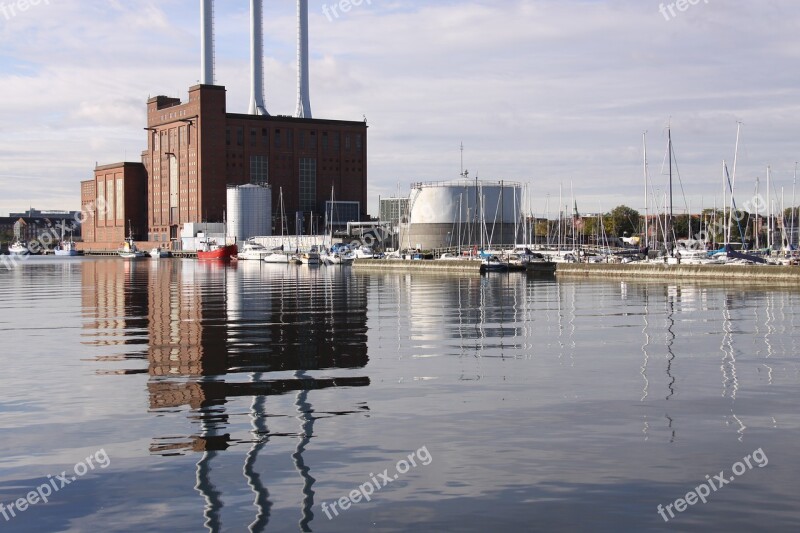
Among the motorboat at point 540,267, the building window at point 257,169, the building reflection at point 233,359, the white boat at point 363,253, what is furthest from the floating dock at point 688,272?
the building window at point 257,169

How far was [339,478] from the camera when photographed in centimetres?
1214

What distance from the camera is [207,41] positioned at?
609 ft

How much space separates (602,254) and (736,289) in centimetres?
4586

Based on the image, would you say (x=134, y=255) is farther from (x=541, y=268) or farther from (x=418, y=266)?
(x=541, y=268)

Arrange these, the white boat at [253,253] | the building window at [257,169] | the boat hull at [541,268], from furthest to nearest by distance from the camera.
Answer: the building window at [257,169] < the white boat at [253,253] < the boat hull at [541,268]

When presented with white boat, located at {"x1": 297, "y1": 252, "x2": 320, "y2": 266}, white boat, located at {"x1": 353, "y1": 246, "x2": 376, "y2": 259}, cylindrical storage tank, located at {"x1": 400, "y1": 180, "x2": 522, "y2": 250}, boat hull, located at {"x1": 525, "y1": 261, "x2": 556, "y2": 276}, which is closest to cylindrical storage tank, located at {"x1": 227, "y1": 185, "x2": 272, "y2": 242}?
cylindrical storage tank, located at {"x1": 400, "y1": 180, "x2": 522, "y2": 250}

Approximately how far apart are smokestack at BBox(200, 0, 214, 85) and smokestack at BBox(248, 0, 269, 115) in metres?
7.92

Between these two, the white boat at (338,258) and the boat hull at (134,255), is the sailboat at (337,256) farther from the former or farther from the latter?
the boat hull at (134,255)

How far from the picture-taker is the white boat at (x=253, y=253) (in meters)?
158

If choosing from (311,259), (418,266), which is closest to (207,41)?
(311,259)

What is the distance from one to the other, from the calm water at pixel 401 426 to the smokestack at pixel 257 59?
6170 inches

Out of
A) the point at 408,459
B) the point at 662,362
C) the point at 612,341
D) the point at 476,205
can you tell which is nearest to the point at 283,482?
the point at 408,459

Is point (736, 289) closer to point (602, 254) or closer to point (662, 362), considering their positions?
point (662, 362)

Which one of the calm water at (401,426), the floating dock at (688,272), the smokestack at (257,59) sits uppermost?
the smokestack at (257,59)
